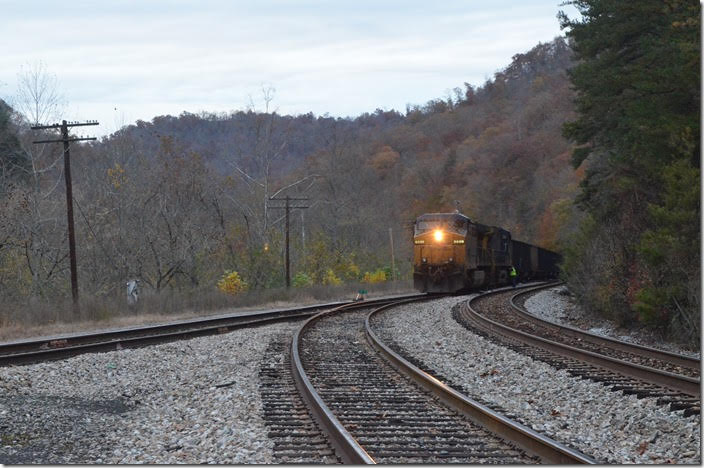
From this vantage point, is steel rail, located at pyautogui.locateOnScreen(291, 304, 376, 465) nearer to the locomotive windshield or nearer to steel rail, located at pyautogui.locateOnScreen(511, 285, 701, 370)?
steel rail, located at pyautogui.locateOnScreen(511, 285, 701, 370)

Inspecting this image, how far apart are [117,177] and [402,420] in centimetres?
4255

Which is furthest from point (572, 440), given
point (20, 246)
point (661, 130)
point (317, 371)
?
point (20, 246)

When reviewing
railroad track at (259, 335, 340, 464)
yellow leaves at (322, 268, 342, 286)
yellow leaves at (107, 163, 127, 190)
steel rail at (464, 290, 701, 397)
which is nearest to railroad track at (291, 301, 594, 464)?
railroad track at (259, 335, 340, 464)

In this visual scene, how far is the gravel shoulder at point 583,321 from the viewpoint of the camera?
59.8ft

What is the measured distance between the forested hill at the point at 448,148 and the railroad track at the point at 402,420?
38135mm

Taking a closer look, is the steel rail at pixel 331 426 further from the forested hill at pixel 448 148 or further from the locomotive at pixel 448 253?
the forested hill at pixel 448 148

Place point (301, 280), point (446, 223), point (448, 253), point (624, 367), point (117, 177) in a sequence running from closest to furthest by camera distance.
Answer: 1. point (624, 367)
2. point (448, 253)
3. point (446, 223)
4. point (301, 280)
5. point (117, 177)

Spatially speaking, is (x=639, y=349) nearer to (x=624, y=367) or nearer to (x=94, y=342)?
(x=624, y=367)

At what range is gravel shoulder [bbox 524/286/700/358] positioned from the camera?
18.2 metres

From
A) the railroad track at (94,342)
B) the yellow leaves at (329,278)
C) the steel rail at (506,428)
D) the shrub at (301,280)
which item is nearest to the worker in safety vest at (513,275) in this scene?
the yellow leaves at (329,278)

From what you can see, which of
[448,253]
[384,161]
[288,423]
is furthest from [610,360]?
[384,161]

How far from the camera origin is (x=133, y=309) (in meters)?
29.8

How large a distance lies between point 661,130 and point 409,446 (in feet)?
45.2

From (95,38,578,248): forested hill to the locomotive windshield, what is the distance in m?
16.5
